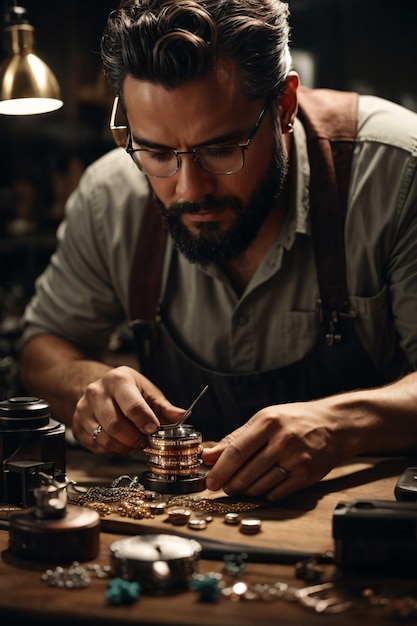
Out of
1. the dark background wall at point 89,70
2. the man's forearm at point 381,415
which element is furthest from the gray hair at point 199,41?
the dark background wall at point 89,70

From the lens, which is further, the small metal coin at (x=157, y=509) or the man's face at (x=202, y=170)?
the man's face at (x=202, y=170)

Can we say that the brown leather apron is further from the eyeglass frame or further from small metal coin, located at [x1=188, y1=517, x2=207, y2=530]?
small metal coin, located at [x1=188, y1=517, x2=207, y2=530]

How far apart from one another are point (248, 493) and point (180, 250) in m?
0.88

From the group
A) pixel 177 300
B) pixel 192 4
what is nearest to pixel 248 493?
pixel 177 300

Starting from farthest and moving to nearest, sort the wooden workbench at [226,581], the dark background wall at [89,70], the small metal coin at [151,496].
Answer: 1. the dark background wall at [89,70]
2. the small metal coin at [151,496]
3. the wooden workbench at [226,581]

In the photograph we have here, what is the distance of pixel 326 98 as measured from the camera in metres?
2.97

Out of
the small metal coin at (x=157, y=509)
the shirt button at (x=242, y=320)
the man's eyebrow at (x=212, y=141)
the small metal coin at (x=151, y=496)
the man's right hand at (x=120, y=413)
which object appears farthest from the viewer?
the shirt button at (x=242, y=320)

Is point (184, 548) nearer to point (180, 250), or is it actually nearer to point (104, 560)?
point (104, 560)

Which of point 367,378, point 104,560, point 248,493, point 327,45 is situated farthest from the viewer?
point 327,45

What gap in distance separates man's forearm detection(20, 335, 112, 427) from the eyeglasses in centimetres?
68

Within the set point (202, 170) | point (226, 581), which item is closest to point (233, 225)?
point (202, 170)

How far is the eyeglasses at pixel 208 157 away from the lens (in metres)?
2.48

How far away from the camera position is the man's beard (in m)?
2.64

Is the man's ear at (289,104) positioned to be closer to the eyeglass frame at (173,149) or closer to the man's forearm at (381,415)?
the eyeglass frame at (173,149)
